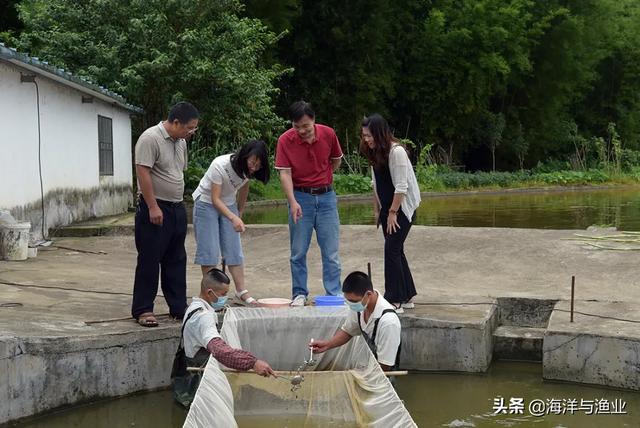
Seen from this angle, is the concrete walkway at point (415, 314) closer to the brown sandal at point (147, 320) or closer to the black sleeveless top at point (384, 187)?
the brown sandal at point (147, 320)

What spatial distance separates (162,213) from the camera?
5.32 metres

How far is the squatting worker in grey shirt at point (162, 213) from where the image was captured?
518 cm

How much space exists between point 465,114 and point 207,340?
2547cm

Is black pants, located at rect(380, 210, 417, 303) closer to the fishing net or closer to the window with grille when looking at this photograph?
the fishing net

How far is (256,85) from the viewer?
15992 millimetres

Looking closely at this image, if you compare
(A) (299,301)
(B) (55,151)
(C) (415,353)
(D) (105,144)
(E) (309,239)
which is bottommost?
(C) (415,353)

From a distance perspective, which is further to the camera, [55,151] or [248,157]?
[55,151]

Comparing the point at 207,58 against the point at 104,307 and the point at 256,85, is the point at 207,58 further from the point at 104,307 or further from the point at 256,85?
the point at 104,307

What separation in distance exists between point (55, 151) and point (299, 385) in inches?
A: 280

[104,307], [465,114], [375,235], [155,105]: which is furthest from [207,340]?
[465,114]

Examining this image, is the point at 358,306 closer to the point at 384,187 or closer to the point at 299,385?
the point at 299,385

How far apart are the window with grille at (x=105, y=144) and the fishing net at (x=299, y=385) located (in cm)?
796

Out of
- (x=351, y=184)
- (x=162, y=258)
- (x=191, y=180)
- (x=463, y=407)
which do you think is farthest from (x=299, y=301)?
(x=351, y=184)

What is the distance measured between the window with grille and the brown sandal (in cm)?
757
